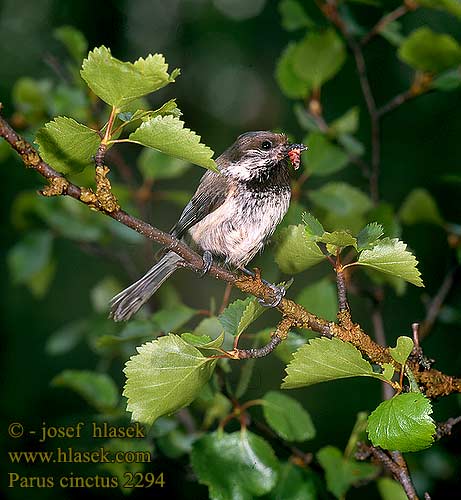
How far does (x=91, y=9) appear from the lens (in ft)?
21.8

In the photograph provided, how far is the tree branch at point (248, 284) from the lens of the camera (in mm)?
1431

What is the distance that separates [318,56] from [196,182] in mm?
3674

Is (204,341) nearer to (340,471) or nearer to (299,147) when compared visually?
(340,471)

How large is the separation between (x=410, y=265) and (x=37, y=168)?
0.86 m

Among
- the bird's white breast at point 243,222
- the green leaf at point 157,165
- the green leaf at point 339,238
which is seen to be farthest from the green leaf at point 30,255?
the green leaf at point 339,238

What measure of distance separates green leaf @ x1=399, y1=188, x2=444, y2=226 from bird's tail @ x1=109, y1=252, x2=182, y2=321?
38.8 inches

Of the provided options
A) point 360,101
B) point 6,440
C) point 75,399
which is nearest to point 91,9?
point 360,101

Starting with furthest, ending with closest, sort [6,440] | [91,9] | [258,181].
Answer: [91,9] < [6,440] < [258,181]

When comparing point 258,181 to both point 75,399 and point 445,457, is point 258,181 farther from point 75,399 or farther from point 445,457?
point 75,399

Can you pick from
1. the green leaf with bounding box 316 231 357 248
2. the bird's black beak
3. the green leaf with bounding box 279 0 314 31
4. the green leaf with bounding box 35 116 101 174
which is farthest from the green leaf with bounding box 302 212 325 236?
the green leaf with bounding box 279 0 314 31

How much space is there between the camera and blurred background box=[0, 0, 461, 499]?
3.38m

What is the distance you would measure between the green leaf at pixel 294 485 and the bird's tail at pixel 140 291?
2.88 feet

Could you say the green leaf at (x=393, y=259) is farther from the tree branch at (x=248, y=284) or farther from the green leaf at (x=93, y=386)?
the green leaf at (x=93, y=386)

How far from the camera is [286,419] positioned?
2.20 m
